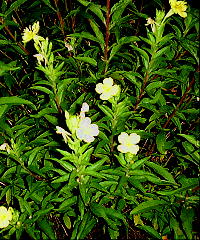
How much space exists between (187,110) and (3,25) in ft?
4.04

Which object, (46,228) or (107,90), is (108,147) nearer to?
(107,90)

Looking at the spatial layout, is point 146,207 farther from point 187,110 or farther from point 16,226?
point 16,226

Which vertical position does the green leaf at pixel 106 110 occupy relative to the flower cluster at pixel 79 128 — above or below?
above

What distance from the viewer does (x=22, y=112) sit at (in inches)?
80.6

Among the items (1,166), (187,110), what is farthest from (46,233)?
(187,110)

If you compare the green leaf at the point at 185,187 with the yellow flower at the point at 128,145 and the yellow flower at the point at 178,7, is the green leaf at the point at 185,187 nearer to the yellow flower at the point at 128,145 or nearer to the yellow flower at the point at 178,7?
the yellow flower at the point at 128,145

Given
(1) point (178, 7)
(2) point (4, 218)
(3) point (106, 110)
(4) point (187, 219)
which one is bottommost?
(4) point (187, 219)

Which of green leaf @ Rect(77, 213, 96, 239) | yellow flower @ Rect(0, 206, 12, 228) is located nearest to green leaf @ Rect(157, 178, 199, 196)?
green leaf @ Rect(77, 213, 96, 239)

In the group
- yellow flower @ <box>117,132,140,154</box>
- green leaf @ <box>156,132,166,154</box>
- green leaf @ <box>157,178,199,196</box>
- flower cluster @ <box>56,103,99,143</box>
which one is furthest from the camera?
green leaf @ <box>156,132,166,154</box>

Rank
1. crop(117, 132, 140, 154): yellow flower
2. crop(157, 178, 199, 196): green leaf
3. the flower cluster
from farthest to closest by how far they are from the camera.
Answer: crop(157, 178, 199, 196): green leaf
crop(117, 132, 140, 154): yellow flower
the flower cluster

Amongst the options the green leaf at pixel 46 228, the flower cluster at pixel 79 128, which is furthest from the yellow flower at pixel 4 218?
the flower cluster at pixel 79 128

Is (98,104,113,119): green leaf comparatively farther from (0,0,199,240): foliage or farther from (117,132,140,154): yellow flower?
(117,132,140,154): yellow flower

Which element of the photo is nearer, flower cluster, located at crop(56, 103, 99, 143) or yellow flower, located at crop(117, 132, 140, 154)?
flower cluster, located at crop(56, 103, 99, 143)

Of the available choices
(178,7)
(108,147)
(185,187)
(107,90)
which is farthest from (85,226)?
(178,7)
